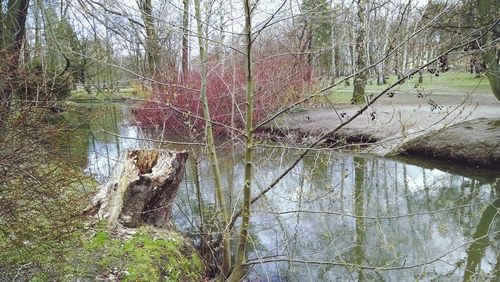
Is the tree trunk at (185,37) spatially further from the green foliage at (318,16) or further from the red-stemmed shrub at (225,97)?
the green foliage at (318,16)

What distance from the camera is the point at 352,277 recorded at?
4297mm

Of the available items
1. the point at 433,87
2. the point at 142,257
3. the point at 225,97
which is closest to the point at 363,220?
the point at 433,87

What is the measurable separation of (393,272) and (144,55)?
13.1ft

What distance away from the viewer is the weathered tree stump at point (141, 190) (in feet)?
13.8

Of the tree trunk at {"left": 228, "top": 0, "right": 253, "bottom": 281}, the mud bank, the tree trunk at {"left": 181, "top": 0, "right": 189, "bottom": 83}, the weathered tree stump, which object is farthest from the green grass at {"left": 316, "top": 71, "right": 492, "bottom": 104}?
the weathered tree stump

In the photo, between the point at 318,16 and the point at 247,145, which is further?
the point at 318,16

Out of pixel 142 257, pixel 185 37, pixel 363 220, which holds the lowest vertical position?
pixel 363 220

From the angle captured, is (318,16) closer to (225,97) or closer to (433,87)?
(433,87)

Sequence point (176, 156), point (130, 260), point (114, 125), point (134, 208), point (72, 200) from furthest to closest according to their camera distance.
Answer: point (114, 125), point (176, 156), point (134, 208), point (130, 260), point (72, 200)

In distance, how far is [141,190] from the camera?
424 centimetres

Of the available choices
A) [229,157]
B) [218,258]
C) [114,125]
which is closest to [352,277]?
[218,258]

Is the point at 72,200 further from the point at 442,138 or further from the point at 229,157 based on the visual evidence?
the point at 442,138

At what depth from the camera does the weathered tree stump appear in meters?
4.21

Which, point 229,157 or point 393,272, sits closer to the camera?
point 393,272
